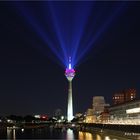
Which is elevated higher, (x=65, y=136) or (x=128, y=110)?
(x=128, y=110)

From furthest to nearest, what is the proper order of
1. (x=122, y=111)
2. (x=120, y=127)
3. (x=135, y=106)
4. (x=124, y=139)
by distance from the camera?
(x=122, y=111) → (x=135, y=106) → (x=120, y=127) → (x=124, y=139)

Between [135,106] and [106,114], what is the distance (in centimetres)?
6331

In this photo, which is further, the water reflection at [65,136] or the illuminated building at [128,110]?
the illuminated building at [128,110]

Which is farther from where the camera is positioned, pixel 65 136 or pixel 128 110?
pixel 128 110

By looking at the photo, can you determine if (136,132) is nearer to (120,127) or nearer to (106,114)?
(120,127)

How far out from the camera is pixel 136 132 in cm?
5981

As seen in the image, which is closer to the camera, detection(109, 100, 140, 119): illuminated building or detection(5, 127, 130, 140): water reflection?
detection(5, 127, 130, 140): water reflection

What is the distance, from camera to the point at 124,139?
189 feet

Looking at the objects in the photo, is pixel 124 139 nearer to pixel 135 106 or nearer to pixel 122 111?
pixel 135 106

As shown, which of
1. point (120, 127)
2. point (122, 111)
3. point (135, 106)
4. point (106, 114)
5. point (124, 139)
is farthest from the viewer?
point (106, 114)

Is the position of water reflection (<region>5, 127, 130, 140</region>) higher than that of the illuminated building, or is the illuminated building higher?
the illuminated building

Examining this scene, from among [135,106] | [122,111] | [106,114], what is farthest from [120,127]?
[106,114]

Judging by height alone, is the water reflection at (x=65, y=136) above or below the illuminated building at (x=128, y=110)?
below

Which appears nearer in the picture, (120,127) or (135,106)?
(120,127)
